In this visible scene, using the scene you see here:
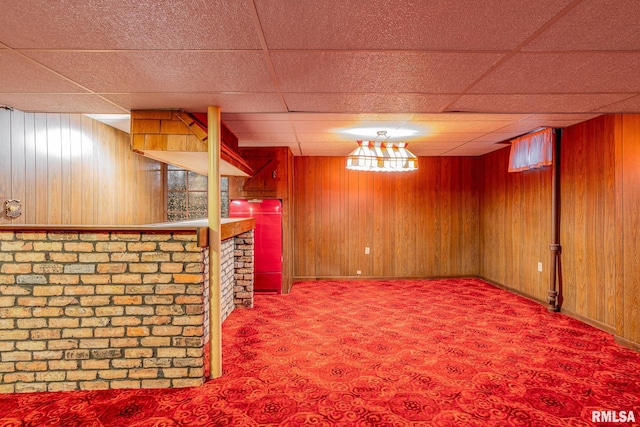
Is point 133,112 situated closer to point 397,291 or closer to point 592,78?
point 592,78

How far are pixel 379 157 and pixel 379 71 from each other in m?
2.63

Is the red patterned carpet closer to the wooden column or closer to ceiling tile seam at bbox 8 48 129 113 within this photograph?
the wooden column

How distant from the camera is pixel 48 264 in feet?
7.97

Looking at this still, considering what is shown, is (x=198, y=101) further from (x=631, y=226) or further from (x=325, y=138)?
(x=631, y=226)

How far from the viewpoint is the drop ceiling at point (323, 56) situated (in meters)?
1.43

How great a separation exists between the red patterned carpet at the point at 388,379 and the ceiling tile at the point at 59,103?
2284 mm

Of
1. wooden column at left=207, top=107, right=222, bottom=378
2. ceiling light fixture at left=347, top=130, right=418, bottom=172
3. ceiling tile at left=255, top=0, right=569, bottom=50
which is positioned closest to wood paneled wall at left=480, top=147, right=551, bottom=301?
ceiling light fixture at left=347, top=130, right=418, bottom=172

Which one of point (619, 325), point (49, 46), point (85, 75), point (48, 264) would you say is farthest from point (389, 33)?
point (619, 325)

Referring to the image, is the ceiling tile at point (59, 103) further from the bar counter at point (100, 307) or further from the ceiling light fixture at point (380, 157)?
the ceiling light fixture at point (380, 157)

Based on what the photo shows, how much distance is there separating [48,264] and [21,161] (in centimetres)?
123

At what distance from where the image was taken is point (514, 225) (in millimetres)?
5328

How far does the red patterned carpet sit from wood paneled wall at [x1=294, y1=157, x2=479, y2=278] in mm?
2178

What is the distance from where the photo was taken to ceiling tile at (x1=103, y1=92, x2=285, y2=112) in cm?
250

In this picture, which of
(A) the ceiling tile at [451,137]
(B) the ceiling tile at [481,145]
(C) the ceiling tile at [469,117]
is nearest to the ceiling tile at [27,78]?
(C) the ceiling tile at [469,117]
